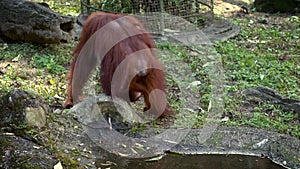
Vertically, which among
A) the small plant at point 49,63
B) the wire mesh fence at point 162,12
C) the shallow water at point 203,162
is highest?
the wire mesh fence at point 162,12

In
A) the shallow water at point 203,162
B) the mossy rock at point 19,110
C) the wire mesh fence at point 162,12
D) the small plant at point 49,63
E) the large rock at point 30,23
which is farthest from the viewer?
the wire mesh fence at point 162,12

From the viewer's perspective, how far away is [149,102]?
4055 mm

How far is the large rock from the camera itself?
5609 mm

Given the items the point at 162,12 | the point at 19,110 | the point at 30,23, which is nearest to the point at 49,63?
the point at 30,23

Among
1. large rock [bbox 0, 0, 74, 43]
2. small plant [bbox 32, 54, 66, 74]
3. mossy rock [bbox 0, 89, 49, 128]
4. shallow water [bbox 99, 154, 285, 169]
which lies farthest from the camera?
large rock [bbox 0, 0, 74, 43]

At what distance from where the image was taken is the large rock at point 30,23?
561 cm

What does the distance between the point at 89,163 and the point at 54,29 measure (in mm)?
2735

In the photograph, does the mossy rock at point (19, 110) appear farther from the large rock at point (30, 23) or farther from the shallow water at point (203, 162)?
the large rock at point (30, 23)

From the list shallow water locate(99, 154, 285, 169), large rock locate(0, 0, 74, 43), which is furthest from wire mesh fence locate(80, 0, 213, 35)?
shallow water locate(99, 154, 285, 169)

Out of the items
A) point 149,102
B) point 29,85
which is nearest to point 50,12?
point 29,85

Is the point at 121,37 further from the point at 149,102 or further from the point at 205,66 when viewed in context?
the point at 205,66

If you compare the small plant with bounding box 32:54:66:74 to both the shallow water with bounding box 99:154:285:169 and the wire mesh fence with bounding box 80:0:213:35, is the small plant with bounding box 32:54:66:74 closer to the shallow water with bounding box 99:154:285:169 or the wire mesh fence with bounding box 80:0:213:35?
the wire mesh fence with bounding box 80:0:213:35

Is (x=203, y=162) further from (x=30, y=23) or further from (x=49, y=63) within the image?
(x=30, y=23)

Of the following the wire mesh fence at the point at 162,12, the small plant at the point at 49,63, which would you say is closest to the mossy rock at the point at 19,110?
the small plant at the point at 49,63
